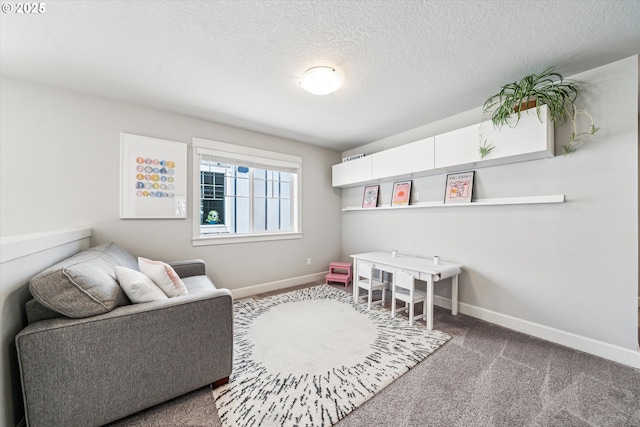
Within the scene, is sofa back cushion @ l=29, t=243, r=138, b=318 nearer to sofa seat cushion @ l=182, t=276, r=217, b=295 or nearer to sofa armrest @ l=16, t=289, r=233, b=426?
sofa armrest @ l=16, t=289, r=233, b=426

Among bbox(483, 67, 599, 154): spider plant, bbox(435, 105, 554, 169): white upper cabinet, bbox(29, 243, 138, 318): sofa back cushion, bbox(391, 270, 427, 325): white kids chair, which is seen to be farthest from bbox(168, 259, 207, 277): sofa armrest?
bbox(483, 67, 599, 154): spider plant

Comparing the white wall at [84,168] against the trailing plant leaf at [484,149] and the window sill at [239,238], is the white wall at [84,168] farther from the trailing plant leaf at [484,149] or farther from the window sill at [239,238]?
the trailing plant leaf at [484,149]

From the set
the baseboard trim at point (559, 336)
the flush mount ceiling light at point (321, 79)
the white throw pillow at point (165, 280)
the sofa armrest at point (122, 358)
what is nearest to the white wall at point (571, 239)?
the baseboard trim at point (559, 336)

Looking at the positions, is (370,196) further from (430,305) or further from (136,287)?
(136,287)

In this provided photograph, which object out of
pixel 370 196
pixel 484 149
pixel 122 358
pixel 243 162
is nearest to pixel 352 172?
pixel 370 196

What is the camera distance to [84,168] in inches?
94.8

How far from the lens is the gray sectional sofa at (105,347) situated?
3.73 ft

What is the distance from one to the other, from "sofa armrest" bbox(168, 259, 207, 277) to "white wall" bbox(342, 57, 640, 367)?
2.97m

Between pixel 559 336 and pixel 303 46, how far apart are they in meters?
3.28

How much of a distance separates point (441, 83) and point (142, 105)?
3.20 meters

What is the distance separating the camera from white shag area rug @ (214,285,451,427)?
143 centimetres

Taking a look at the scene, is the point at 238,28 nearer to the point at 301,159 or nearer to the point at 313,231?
the point at 301,159

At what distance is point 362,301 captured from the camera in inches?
125

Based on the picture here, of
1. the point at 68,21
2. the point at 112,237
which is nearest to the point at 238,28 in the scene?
the point at 68,21
